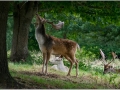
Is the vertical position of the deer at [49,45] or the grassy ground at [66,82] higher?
the deer at [49,45]

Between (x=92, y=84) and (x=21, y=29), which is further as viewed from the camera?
(x=21, y=29)

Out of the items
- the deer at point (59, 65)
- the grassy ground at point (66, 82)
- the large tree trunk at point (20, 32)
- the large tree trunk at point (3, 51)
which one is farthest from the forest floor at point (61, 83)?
the large tree trunk at point (20, 32)

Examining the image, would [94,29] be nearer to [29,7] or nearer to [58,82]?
[29,7]

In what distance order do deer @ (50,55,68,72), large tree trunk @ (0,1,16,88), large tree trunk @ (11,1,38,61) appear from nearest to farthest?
large tree trunk @ (0,1,16,88) → deer @ (50,55,68,72) → large tree trunk @ (11,1,38,61)

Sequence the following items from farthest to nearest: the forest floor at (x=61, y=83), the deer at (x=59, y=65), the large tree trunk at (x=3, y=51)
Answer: the deer at (x=59, y=65)
the forest floor at (x=61, y=83)
the large tree trunk at (x=3, y=51)

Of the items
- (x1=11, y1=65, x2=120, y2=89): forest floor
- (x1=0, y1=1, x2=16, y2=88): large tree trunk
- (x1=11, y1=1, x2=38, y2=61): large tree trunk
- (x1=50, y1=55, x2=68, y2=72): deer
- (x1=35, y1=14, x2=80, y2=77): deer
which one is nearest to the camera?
(x1=0, y1=1, x2=16, y2=88): large tree trunk

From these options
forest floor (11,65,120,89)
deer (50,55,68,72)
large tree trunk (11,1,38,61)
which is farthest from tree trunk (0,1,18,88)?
large tree trunk (11,1,38,61)

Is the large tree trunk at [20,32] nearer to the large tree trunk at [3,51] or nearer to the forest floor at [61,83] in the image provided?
the forest floor at [61,83]

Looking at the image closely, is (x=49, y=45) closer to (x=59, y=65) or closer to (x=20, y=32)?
(x=59, y=65)

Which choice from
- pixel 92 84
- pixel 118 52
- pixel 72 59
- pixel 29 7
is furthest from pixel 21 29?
pixel 118 52

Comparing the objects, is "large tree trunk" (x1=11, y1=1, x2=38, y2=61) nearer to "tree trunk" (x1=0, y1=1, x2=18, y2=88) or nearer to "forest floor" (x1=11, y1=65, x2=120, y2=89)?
"forest floor" (x1=11, y1=65, x2=120, y2=89)

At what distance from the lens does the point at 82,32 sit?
2330 cm

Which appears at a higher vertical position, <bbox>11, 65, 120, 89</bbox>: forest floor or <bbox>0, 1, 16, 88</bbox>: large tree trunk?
Result: <bbox>0, 1, 16, 88</bbox>: large tree trunk

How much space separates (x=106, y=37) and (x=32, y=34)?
465cm
